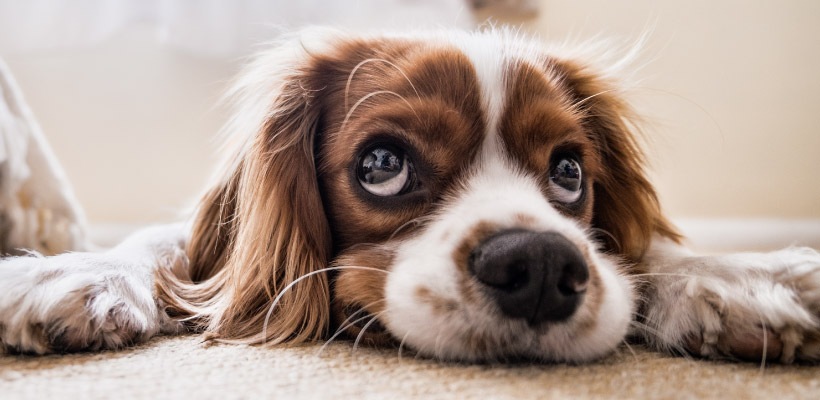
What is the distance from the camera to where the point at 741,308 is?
118 cm

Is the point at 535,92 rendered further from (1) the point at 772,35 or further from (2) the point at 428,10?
(1) the point at 772,35

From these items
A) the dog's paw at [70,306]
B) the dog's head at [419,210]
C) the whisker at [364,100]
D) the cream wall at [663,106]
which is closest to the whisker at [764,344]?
the dog's head at [419,210]

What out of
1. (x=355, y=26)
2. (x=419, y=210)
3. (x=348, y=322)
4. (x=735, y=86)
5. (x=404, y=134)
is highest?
(x=355, y=26)

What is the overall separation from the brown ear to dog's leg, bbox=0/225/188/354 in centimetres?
104

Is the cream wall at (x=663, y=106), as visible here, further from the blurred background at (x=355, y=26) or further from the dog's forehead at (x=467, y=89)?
the dog's forehead at (x=467, y=89)

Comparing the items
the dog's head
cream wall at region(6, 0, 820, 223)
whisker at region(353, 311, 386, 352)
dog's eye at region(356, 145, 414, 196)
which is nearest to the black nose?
the dog's head

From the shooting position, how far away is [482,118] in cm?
142

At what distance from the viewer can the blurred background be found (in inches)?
139

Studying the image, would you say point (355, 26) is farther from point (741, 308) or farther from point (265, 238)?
point (741, 308)

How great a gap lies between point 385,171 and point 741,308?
68 cm

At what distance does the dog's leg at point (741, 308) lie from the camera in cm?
114

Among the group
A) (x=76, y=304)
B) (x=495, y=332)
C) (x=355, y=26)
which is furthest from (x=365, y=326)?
(x=355, y=26)

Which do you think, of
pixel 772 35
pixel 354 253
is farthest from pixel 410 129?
pixel 772 35

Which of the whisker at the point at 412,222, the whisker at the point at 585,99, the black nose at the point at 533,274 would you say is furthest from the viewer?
the whisker at the point at 585,99
